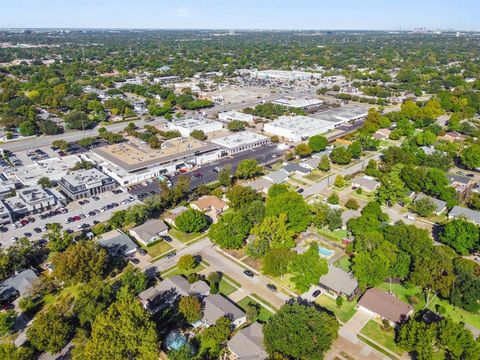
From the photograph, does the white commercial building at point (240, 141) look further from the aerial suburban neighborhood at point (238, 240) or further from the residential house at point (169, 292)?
the residential house at point (169, 292)

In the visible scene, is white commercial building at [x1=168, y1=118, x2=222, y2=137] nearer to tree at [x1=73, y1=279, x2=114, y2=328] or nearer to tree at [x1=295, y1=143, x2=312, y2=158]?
tree at [x1=295, y1=143, x2=312, y2=158]

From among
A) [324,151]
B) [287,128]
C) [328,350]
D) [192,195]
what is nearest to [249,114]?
[287,128]

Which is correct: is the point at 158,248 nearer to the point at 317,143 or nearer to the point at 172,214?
the point at 172,214

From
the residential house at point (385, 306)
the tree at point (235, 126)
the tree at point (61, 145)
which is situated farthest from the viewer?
the tree at point (235, 126)

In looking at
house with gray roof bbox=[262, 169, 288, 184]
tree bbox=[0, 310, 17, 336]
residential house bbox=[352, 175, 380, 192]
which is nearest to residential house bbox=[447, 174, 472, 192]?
residential house bbox=[352, 175, 380, 192]

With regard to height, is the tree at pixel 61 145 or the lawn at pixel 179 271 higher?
the tree at pixel 61 145

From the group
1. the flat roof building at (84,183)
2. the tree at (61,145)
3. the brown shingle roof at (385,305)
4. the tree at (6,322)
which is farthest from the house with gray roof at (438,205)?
the tree at (61,145)
